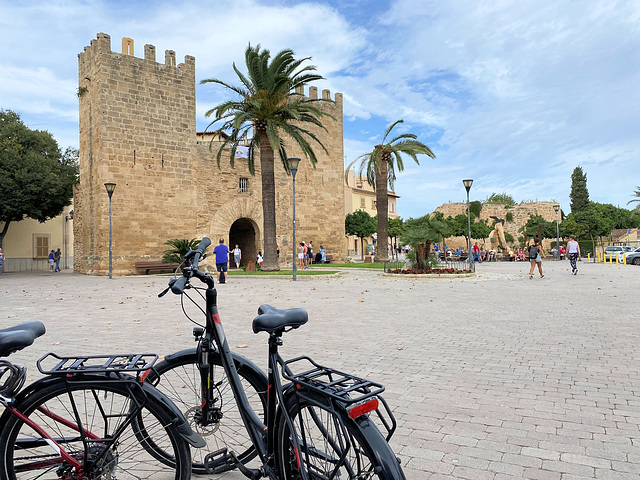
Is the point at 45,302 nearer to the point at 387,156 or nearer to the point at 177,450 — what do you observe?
the point at 177,450

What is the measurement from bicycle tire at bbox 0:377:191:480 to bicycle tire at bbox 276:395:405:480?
0.53 meters

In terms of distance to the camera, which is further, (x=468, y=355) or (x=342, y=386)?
(x=468, y=355)

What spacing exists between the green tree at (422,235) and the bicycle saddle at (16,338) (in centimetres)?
1743

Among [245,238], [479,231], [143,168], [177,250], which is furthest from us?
[479,231]

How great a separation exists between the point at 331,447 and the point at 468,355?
12.9 ft

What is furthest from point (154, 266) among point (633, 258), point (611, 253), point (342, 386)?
point (611, 253)

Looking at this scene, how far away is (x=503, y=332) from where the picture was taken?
23.3 ft

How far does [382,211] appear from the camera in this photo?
27938 millimetres

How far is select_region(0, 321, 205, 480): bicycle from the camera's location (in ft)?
7.34

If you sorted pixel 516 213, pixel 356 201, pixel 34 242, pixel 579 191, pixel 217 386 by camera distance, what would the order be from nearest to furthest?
1. pixel 217 386
2. pixel 34 242
3. pixel 516 213
4. pixel 579 191
5. pixel 356 201

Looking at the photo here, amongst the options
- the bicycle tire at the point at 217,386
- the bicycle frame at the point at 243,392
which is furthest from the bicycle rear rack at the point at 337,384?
the bicycle tire at the point at 217,386

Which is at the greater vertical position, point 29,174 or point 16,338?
point 29,174

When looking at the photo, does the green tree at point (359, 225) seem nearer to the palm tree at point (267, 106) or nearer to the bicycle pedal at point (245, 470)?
the palm tree at point (267, 106)

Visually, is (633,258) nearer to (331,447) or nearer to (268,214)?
(268,214)
